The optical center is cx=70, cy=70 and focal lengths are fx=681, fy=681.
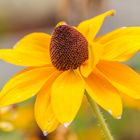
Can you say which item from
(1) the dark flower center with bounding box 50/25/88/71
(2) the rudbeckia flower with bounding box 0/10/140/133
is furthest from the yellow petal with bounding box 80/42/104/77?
(1) the dark flower center with bounding box 50/25/88/71

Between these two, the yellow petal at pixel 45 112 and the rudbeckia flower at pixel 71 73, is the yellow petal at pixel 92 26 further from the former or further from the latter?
the yellow petal at pixel 45 112

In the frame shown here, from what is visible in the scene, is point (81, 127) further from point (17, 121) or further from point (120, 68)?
point (120, 68)

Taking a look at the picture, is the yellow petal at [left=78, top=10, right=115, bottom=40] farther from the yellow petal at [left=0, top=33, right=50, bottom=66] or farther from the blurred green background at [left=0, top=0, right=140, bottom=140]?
the blurred green background at [left=0, top=0, right=140, bottom=140]

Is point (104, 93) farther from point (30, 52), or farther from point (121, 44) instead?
point (30, 52)

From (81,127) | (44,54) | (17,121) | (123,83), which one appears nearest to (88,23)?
(44,54)

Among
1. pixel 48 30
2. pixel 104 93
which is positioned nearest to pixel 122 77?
pixel 104 93

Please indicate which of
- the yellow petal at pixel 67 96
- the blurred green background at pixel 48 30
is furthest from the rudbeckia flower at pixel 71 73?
the blurred green background at pixel 48 30
